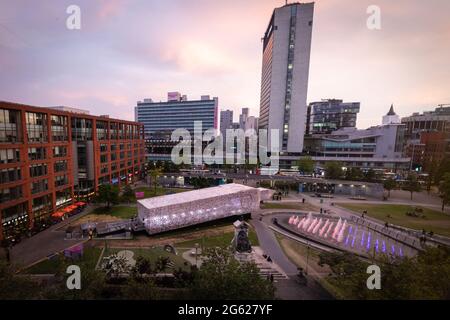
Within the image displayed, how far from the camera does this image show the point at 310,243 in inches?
1389

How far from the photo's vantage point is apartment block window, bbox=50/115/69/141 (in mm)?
45312

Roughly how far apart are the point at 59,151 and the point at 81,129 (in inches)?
412

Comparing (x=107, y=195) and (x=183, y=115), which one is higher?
(x=183, y=115)

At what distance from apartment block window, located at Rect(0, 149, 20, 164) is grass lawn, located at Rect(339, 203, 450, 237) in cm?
7094

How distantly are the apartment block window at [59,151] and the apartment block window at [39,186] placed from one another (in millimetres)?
6247

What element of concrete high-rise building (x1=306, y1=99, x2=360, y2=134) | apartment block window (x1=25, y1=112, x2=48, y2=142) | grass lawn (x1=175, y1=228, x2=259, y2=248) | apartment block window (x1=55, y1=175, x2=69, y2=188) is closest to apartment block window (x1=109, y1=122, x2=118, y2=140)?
apartment block window (x1=55, y1=175, x2=69, y2=188)

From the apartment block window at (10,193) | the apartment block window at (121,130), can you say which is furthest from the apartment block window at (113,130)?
the apartment block window at (10,193)

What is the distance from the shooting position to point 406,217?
4803 cm

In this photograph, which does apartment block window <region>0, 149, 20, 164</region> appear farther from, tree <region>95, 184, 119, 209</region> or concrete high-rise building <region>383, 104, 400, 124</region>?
concrete high-rise building <region>383, 104, 400, 124</region>

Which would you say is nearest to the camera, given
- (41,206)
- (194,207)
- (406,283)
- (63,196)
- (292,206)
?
(406,283)

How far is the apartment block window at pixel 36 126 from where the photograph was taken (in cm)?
3906

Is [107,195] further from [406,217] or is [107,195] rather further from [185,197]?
[406,217]

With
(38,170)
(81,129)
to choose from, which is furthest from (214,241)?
(81,129)
